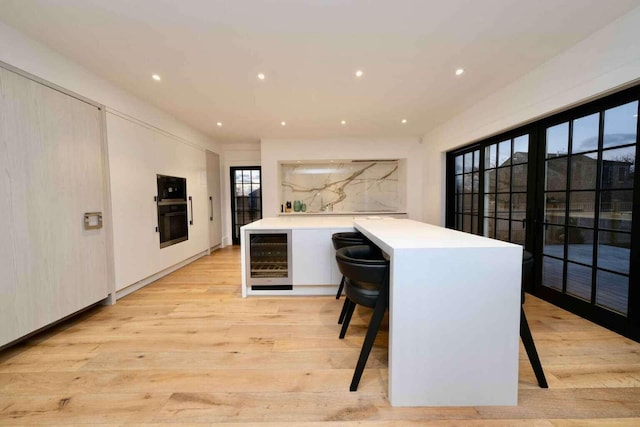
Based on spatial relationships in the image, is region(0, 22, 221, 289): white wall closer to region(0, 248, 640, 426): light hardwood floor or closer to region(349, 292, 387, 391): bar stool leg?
region(0, 248, 640, 426): light hardwood floor

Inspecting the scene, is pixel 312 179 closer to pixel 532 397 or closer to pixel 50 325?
pixel 50 325

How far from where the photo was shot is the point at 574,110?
2357 millimetres

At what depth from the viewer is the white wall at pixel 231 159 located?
5805 mm

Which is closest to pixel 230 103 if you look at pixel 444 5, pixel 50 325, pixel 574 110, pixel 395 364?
pixel 444 5

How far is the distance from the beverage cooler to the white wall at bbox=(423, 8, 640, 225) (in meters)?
2.97

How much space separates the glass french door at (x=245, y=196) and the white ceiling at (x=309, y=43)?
2602 mm

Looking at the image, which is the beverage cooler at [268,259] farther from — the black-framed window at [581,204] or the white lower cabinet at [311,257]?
the black-framed window at [581,204]

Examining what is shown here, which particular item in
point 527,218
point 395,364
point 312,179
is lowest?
point 395,364

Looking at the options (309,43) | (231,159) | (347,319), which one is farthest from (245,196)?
(347,319)

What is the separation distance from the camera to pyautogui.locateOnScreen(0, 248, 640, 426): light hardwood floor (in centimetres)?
130

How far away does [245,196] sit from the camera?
603cm

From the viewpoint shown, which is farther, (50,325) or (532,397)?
(50,325)

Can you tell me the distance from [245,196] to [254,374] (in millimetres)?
4858

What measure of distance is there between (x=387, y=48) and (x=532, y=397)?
272 cm
